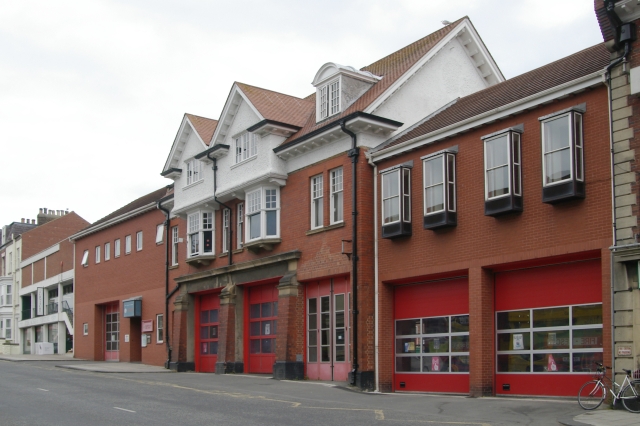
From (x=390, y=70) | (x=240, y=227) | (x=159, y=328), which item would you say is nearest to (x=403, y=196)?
(x=390, y=70)

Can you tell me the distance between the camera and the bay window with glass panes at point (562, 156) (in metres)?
16.5

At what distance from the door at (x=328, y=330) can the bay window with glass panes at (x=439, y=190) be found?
14.0 ft

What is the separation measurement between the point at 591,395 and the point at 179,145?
21703 millimetres

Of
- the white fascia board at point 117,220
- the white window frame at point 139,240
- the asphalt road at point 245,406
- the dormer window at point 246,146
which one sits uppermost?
the dormer window at point 246,146

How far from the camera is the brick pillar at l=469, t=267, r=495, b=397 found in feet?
61.3

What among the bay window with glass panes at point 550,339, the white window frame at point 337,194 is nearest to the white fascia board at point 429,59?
the white window frame at point 337,194

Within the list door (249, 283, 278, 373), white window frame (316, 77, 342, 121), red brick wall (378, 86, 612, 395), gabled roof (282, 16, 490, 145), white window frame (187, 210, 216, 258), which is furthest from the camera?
white window frame (187, 210, 216, 258)

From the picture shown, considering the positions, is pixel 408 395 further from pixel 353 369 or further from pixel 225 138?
pixel 225 138

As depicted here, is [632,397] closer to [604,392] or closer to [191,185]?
[604,392]

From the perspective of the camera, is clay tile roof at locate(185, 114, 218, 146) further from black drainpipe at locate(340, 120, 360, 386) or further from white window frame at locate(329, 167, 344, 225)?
black drainpipe at locate(340, 120, 360, 386)

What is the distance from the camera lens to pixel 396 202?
71.2 feet

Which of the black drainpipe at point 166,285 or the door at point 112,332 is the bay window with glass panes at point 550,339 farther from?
the door at point 112,332

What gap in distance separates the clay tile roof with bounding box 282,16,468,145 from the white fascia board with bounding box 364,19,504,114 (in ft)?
0.32

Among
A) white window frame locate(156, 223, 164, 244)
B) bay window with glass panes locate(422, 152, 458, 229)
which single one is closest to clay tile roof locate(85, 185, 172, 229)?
white window frame locate(156, 223, 164, 244)
